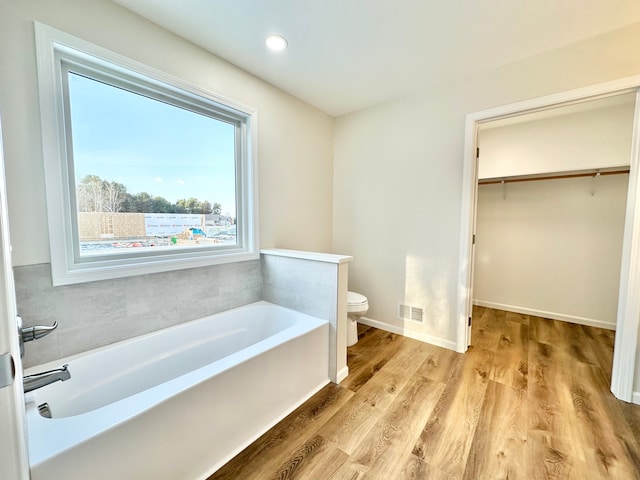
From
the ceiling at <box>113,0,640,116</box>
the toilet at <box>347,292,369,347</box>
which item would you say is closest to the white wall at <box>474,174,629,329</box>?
the ceiling at <box>113,0,640,116</box>

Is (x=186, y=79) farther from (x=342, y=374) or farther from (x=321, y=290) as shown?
(x=342, y=374)

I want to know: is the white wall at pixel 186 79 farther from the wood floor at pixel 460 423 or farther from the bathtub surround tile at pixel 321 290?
A: the wood floor at pixel 460 423

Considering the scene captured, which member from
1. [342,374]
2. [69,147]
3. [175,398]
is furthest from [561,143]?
[69,147]

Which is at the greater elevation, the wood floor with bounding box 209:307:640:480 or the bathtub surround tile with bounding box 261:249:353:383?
the bathtub surround tile with bounding box 261:249:353:383

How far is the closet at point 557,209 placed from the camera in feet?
8.47

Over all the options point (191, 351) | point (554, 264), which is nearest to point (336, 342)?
point (191, 351)

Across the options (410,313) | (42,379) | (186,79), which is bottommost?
(410,313)

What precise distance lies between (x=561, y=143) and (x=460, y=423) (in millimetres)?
3004

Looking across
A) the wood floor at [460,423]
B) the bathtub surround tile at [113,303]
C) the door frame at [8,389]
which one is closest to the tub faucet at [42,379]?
the bathtub surround tile at [113,303]

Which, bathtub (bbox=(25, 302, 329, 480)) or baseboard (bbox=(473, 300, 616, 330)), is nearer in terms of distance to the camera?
bathtub (bbox=(25, 302, 329, 480))

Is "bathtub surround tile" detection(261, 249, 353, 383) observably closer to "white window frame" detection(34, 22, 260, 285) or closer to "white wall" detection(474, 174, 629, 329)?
"white window frame" detection(34, 22, 260, 285)

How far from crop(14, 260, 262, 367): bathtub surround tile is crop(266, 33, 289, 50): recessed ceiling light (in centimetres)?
169

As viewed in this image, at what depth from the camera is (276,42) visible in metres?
1.81

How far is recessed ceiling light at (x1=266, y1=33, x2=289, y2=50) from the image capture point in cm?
177
